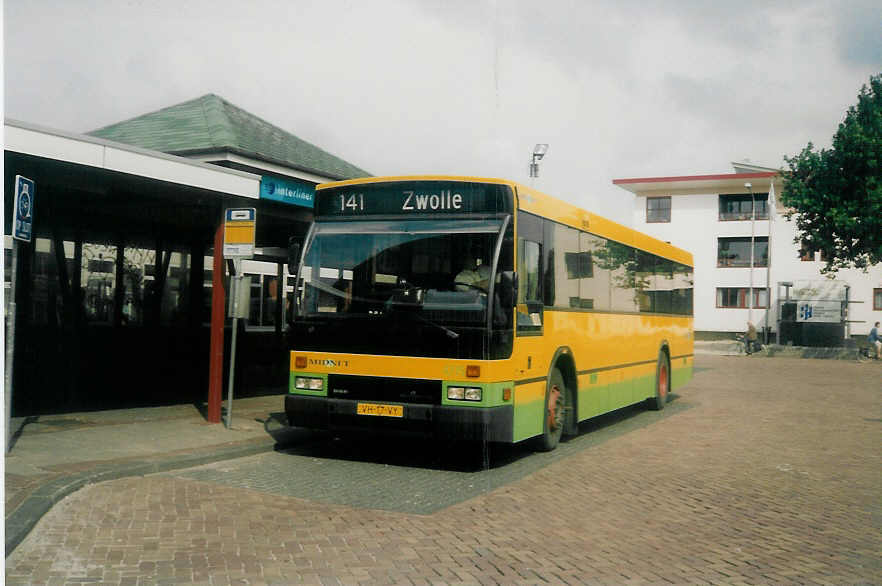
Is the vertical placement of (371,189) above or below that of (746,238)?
below

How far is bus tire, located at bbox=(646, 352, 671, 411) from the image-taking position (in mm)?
16031

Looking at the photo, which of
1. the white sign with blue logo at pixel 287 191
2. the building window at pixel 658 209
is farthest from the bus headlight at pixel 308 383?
the building window at pixel 658 209

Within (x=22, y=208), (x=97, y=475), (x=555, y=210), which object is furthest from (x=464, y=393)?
(x=22, y=208)

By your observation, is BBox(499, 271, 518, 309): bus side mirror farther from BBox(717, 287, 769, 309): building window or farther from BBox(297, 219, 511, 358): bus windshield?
BBox(717, 287, 769, 309): building window

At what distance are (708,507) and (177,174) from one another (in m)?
7.40

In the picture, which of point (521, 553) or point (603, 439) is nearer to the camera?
point (521, 553)

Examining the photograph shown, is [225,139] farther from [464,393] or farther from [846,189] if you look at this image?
[846,189]

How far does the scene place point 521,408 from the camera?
9367mm

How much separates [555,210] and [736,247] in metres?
50.0

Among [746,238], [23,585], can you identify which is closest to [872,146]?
[746,238]

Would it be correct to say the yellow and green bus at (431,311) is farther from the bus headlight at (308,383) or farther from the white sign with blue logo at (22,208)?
the white sign with blue logo at (22,208)

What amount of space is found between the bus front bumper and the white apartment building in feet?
156

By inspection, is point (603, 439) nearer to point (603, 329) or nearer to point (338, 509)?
point (603, 329)

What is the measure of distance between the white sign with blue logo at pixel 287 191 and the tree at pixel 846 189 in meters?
34.7
